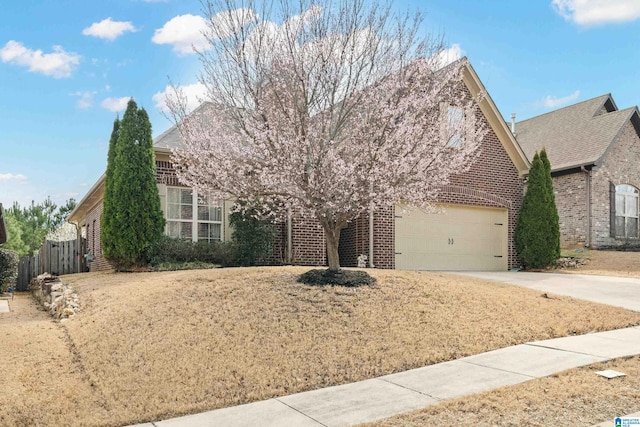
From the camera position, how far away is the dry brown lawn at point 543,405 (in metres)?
4.58

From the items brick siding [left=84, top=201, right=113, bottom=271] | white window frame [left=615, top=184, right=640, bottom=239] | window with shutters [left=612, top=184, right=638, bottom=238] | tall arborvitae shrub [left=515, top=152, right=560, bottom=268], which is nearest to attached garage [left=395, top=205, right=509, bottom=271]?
tall arborvitae shrub [left=515, top=152, right=560, bottom=268]

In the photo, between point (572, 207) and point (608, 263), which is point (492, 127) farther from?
point (572, 207)

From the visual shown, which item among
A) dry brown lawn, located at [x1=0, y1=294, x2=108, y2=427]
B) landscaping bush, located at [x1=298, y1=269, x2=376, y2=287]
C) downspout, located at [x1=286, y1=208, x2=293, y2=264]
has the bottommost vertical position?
dry brown lawn, located at [x1=0, y1=294, x2=108, y2=427]

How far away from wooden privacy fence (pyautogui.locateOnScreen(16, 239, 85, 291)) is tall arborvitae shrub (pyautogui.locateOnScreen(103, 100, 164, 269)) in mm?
8441

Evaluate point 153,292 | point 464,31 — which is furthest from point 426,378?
point 464,31

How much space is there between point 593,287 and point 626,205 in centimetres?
1217

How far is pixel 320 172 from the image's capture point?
8547mm

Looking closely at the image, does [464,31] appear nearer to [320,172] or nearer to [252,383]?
[320,172]

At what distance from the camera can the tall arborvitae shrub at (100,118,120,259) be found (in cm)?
1414

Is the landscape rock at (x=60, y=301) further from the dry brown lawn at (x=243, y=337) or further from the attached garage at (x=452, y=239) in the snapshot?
the attached garage at (x=452, y=239)

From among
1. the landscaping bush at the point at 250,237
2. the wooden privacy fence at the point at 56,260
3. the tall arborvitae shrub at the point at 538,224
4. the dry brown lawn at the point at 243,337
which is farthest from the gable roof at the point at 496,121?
the wooden privacy fence at the point at 56,260

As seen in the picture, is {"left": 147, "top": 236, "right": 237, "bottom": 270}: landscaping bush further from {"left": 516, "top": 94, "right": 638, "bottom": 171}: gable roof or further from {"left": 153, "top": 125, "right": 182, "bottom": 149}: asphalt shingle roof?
{"left": 516, "top": 94, "right": 638, "bottom": 171}: gable roof

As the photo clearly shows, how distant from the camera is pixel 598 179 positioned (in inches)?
827

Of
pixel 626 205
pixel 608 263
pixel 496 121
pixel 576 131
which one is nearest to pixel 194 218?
pixel 496 121
